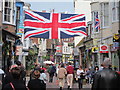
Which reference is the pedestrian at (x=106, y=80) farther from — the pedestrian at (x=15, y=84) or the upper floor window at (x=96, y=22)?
the upper floor window at (x=96, y=22)

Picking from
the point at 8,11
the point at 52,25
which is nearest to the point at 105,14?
the point at 8,11

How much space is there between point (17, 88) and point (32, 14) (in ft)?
32.5

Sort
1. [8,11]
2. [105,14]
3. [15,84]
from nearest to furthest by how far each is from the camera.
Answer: [15,84], [8,11], [105,14]

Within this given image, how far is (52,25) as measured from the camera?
51.7 ft

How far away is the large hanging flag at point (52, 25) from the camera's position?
15.4m

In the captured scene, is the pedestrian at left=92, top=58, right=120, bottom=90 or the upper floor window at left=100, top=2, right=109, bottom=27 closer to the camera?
the pedestrian at left=92, top=58, right=120, bottom=90

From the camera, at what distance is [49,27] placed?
15.6 metres

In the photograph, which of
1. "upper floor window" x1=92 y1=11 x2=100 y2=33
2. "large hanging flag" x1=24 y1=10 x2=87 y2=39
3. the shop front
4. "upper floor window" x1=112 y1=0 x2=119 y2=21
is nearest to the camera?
"large hanging flag" x1=24 y1=10 x2=87 y2=39

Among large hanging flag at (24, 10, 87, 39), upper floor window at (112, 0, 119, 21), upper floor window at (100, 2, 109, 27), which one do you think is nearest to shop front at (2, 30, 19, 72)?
large hanging flag at (24, 10, 87, 39)

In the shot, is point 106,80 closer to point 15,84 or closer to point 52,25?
point 15,84

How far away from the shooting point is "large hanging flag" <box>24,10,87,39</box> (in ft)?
50.4

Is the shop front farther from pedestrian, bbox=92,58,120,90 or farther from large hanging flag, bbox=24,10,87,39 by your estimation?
pedestrian, bbox=92,58,120,90

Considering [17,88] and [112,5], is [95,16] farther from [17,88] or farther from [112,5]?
[17,88]

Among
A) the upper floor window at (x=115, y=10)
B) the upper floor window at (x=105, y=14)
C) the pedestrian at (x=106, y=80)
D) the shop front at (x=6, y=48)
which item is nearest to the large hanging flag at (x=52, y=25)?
the upper floor window at (x=115, y=10)
